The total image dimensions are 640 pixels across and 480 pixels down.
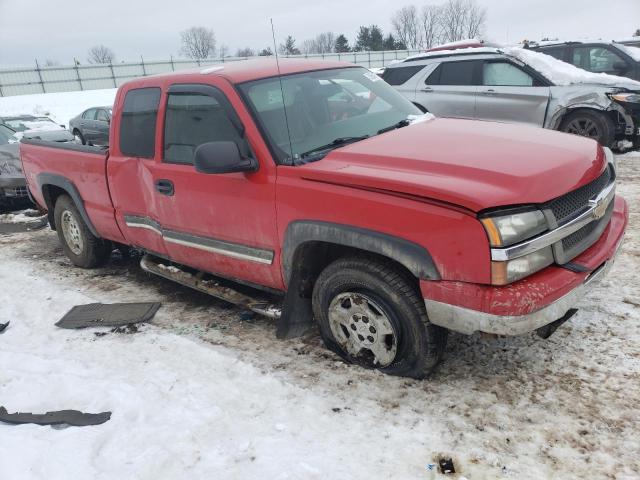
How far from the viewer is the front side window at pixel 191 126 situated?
3477 millimetres

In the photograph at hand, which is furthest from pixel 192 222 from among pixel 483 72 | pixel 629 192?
pixel 483 72

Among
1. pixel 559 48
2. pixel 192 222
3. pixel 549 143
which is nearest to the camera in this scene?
Answer: pixel 549 143

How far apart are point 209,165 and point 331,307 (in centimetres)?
113

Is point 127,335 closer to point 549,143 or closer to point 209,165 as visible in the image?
point 209,165

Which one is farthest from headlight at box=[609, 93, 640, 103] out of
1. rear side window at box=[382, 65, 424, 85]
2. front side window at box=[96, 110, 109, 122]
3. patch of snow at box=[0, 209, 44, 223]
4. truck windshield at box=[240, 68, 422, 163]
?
front side window at box=[96, 110, 109, 122]

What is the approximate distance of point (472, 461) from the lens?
2.39m

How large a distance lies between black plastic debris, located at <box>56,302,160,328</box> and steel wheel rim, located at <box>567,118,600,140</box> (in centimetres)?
690

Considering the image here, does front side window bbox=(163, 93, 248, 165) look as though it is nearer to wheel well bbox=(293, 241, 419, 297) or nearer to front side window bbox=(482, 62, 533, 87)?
wheel well bbox=(293, 241, 419, 297)

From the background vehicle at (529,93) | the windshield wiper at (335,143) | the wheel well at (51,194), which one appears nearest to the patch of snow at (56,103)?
the background vehicle at (529,93)

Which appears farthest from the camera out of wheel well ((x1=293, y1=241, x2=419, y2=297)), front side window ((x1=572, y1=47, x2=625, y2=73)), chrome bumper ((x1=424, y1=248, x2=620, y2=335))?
front side window ((x1=572, y1=47, x2=625, y2=73))

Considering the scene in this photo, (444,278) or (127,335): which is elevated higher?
(444,278)

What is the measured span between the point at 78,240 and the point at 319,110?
338cm

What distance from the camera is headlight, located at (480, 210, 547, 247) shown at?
2359 mm

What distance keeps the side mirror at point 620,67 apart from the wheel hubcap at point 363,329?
31.2 ft
